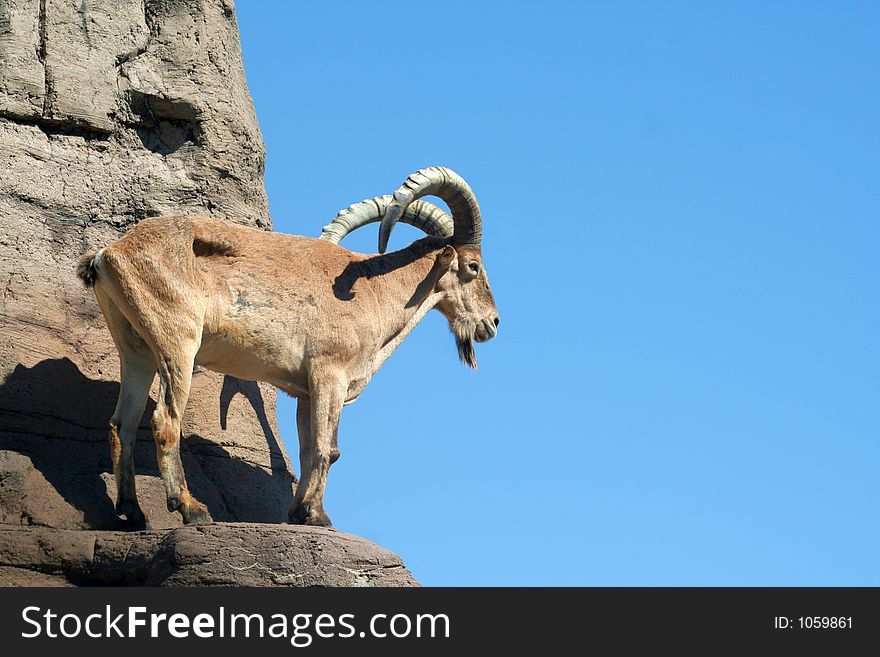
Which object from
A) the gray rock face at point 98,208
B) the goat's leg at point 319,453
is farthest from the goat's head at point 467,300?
the goat's leg at point 319,453

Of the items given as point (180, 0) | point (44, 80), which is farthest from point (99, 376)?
point (180, 0)

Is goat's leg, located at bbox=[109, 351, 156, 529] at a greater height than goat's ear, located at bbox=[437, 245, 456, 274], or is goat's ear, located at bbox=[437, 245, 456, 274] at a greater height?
goat's ear, located at bbox=[437, 245, 456, 274]

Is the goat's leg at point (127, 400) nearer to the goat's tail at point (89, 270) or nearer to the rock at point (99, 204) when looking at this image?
the goat's tail at point (89, 270)

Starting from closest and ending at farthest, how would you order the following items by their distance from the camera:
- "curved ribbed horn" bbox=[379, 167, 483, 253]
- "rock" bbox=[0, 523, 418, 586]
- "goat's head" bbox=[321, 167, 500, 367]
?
→ 1. "rock" bbox=[0, 523, 418, 586]
2. "curved ribbed horn" bbox=[379, 167, 483, 253]
3. "goat's head" bbox=[321, 167, 500, 367]

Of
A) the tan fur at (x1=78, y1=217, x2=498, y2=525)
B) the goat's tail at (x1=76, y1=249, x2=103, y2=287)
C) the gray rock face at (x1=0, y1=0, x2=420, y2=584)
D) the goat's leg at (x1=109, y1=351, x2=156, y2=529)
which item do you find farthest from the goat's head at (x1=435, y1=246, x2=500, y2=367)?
the goat's tail at (x1=76, y1=249, x2=103, y2=287)

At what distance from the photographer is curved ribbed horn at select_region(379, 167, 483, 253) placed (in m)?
16.7

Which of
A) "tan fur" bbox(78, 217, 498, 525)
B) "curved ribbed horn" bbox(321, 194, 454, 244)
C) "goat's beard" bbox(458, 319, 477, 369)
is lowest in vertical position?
"tan fur" bbox(78, 217, 498, 525)

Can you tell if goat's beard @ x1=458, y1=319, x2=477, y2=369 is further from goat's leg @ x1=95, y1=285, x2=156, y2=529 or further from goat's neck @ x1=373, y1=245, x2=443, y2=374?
goat's leg @ x1=95, y1=285, x2=156, y2=529

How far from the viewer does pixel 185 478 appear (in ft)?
51.1

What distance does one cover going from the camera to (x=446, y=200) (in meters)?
17.4

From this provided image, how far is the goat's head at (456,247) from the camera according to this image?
17.2 meters

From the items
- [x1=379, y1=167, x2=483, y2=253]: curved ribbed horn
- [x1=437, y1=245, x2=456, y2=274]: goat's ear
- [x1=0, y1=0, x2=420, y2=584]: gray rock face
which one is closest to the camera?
[x1=0, y1=0, x2=420, y2=584]: gray rock face

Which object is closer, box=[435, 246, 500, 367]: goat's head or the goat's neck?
the goat's neck
